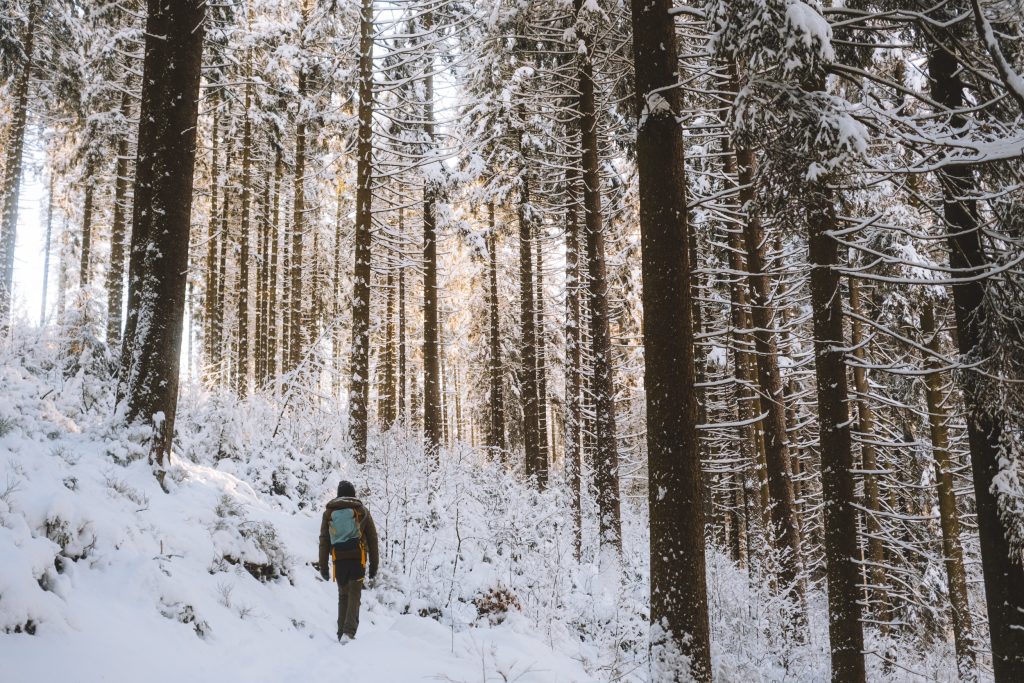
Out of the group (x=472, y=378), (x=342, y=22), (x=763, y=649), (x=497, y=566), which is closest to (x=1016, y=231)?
(x=763, y=649)

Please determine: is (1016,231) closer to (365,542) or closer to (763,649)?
(763,649)

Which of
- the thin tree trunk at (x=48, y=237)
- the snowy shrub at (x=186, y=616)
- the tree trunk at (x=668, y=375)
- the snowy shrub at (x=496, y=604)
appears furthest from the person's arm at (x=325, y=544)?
the thin tree trunk at (x=48, y=237)

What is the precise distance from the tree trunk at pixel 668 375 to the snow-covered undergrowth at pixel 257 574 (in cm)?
124

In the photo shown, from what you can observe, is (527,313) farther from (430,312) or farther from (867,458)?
(867,458)

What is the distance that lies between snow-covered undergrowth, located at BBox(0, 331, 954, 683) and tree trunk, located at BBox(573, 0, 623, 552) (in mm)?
1078

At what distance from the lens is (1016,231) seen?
5832mm

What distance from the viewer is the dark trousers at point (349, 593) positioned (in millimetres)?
6832

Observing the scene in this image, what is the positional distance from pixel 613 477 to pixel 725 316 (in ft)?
34.1

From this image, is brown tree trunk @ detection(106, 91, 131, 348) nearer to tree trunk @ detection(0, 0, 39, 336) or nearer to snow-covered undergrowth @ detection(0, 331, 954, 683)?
tree trunk @ detection(0, 0, 39, 336)

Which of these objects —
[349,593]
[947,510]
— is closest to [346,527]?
[349,593]

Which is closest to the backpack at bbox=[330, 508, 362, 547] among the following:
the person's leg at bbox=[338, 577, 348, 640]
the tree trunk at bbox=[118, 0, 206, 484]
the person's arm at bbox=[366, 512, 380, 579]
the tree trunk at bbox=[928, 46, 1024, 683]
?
the person's arm at bbox=[366, 512, 380, 579]

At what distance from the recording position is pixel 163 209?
25.0ft

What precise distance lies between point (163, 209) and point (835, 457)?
373 inches

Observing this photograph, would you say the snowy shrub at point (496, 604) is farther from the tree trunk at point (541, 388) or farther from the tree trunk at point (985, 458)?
the tree trunk at point (541, 388)
